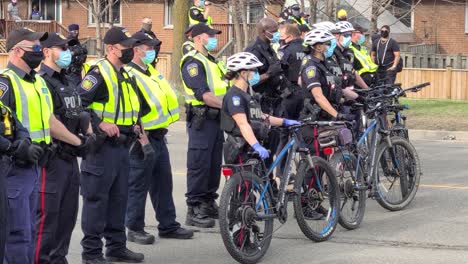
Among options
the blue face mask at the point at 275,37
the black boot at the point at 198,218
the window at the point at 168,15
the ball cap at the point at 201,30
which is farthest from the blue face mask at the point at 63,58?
the window at the point at 168,15

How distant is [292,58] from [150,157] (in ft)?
11.3

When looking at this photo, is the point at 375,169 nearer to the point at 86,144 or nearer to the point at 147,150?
the point at 147,150

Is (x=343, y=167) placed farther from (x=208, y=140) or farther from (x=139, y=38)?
(x=139, y=38)

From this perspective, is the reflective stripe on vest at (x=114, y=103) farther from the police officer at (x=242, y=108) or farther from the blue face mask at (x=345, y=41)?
the blue face mask at (x=345, y=41)

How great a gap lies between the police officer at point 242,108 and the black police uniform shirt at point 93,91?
3.73 ft

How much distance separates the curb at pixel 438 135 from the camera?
58.2ft

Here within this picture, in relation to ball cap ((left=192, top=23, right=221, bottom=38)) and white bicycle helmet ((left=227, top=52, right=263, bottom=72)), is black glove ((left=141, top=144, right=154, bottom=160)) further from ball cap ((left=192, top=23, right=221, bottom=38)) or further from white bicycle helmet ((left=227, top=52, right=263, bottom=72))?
ball cap ((left=192, top=23, right=221, bottom=38))

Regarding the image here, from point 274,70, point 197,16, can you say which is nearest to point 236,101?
point 274,70

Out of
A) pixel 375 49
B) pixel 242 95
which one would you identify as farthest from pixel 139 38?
pixel 375 49

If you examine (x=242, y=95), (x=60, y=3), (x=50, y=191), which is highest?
(x=60, y=3)

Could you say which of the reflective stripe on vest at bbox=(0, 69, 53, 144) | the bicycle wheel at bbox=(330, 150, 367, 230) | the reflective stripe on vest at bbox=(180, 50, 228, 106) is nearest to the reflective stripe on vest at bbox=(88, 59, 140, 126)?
the reflective stripe on vest at bbox=(0, 69, 53, 144)

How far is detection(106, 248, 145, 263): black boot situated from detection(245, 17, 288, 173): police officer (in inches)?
125

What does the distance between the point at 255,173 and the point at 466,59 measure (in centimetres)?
2394

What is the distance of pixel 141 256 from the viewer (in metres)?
8.27
